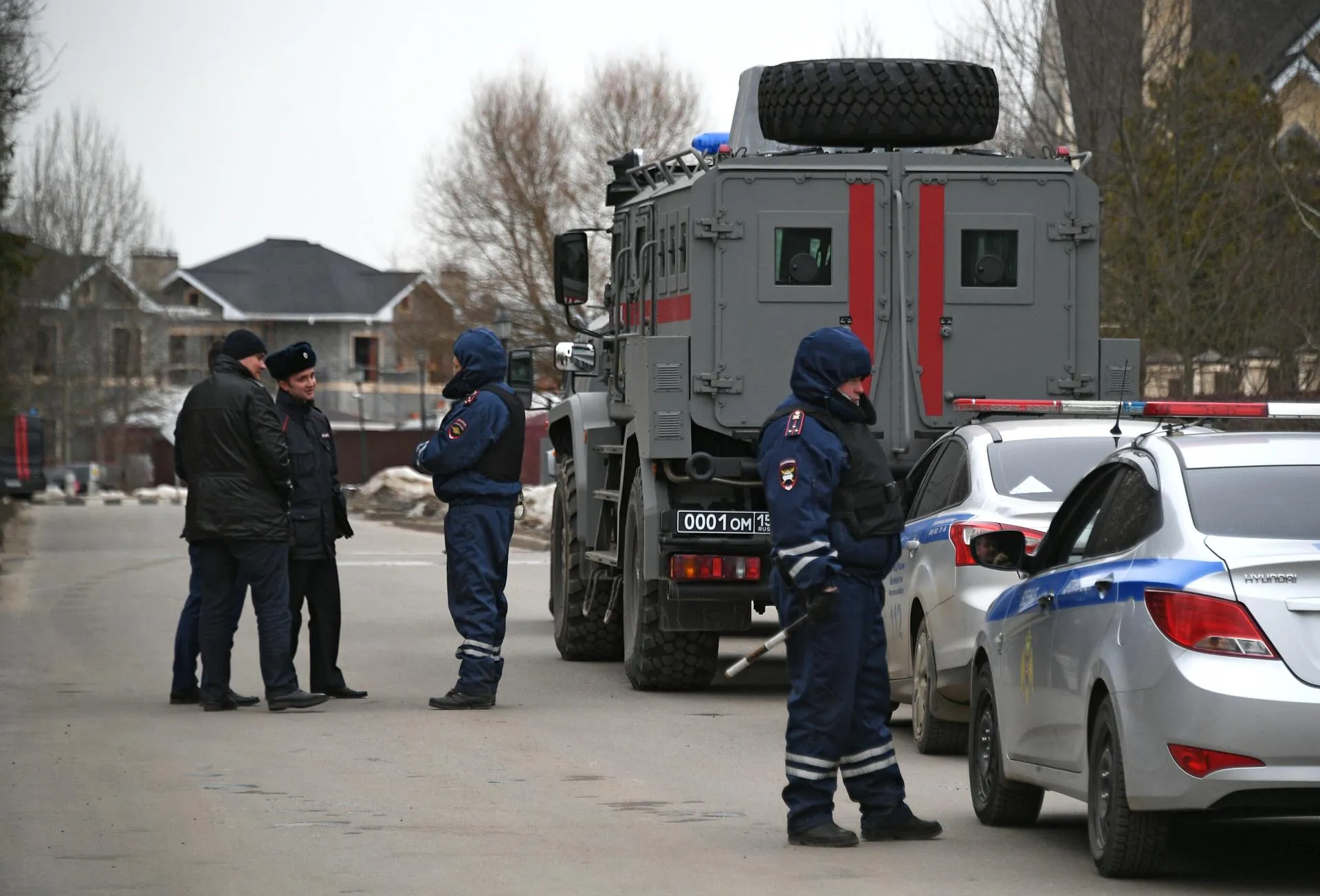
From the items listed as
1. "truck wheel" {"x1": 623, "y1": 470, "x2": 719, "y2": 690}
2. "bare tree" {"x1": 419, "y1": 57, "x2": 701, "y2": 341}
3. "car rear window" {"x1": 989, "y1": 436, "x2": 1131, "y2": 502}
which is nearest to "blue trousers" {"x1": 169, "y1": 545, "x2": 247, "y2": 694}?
"truck wheel" {"x1": 623, "y1": 470, "x2": 719, "y2": 690}

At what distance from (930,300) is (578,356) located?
393 cm

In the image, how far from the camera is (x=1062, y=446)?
10.6 metres

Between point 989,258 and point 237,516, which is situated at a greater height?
point 989,258

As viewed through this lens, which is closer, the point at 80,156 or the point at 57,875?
the point at 57,875

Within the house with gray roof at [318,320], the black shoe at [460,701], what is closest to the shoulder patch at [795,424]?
the black shoe at [460,701]

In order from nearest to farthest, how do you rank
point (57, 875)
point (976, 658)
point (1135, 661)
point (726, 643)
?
1. point (1135, 661)
2. point (57, 875)
3. point (976, 658)
4. point (726, 643)

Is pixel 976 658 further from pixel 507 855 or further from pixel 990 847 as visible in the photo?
pixel 507 855

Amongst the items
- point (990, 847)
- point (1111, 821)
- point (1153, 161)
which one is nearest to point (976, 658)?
point (990, 847)

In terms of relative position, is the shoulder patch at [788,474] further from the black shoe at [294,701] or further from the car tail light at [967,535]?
the black shoe at [294,701]

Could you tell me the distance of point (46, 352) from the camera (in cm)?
8194

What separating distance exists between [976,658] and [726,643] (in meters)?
9.78

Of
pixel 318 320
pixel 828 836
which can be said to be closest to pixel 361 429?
pixel 318 320

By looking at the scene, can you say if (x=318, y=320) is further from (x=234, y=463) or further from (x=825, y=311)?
(x=234, y=463)

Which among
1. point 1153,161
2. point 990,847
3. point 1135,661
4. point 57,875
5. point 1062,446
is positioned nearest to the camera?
point 1135,661
